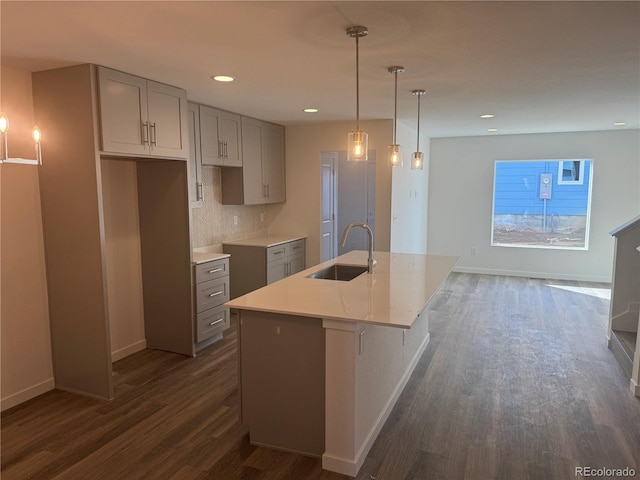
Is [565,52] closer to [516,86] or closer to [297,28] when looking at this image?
[516,86]

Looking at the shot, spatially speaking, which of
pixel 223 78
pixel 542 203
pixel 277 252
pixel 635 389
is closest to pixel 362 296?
pixel 223 78

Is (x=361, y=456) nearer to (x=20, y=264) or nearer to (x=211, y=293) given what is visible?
(x=211, y=293)

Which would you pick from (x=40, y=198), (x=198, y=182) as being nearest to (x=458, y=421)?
(x=198, y=182)

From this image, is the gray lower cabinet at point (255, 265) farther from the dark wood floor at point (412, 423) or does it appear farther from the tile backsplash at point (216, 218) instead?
the dark wood floor at point (412, 423)

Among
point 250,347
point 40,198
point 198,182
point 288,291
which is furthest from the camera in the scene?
point 198,182

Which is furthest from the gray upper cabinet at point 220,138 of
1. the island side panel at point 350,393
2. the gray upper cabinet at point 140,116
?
the island side panel at point 350,393

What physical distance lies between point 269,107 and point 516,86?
2.30 m

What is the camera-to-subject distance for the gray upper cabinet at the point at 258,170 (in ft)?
16.5

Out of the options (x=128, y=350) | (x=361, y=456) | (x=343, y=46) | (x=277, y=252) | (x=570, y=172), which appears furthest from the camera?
(x=570, y=172)

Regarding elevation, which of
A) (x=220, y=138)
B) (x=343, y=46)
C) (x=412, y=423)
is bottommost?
(x=412, y=423)

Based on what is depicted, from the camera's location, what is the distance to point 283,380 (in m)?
2.49

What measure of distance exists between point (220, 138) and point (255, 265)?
1453 mm

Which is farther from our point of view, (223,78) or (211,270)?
(211,270)

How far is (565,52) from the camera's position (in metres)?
2.68
